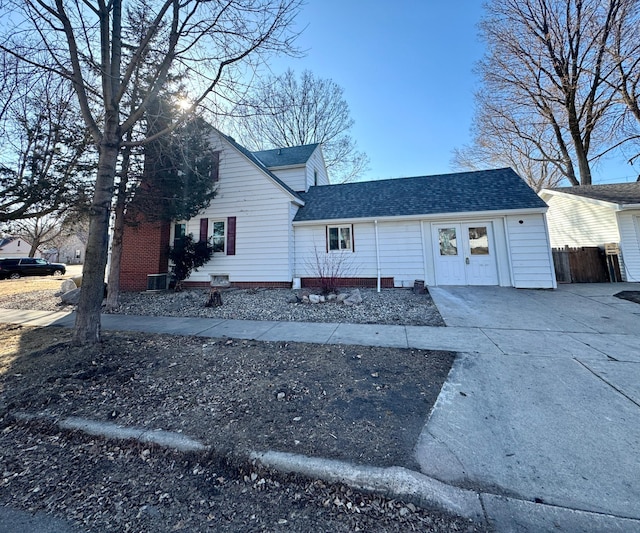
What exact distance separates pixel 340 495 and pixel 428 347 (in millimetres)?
3103

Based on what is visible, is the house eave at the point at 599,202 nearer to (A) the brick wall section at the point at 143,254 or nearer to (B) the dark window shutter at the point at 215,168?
(B) the dark window shutter at the point at 215,168

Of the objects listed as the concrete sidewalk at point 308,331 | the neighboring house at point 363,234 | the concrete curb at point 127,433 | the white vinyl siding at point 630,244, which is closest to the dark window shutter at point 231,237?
the neighboring house at point 363,234

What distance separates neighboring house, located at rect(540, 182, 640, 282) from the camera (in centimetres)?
1052

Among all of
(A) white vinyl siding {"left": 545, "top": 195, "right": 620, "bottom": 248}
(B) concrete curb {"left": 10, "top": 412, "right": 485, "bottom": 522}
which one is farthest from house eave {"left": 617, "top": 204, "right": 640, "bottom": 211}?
(B) concrete curb {"left": 10, "top": 412, "right": 485, "bottom": 522}

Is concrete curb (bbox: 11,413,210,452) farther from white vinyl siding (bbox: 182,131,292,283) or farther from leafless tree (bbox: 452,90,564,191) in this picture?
leafless tree (bbox: 452,90,564,191)

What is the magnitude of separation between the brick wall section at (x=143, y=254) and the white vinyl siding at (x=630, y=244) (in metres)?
18.5

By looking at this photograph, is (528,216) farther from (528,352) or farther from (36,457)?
(36,457)

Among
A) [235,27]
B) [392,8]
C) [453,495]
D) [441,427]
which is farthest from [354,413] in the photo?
[392,8]

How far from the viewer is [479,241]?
32.2 feet

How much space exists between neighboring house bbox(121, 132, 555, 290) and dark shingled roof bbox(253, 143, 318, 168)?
3.21 m

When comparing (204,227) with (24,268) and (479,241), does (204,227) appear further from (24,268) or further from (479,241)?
(24,268)

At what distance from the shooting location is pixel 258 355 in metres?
4.33

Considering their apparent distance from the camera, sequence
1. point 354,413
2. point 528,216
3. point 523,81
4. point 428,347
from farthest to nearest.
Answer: point 523,81, point 528,216, point 428,347, point 354,413

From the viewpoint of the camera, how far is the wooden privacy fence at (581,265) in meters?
10.9
